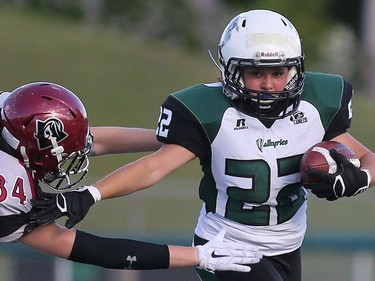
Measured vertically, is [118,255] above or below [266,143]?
below

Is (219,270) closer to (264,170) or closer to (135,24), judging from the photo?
(264,170)

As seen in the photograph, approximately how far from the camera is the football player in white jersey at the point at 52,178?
4.72 meters

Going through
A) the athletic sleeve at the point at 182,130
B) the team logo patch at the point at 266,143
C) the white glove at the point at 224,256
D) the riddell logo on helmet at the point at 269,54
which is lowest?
the white glove at the point at 224,256

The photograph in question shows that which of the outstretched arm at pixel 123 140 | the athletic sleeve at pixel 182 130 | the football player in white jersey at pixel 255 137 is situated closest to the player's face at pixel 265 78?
the football player in white jersey at pixel 255 137

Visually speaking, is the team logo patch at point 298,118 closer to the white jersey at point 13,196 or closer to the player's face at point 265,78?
the player's face at point 265,78

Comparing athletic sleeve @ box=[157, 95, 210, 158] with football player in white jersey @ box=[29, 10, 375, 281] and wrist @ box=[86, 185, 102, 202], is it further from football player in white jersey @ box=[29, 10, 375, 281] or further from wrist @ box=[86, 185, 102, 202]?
wrist @ box=[86, 185, 102, 202]

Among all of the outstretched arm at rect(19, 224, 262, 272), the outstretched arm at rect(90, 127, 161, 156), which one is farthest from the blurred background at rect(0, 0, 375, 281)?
the outstretched arm at rect(19, 224, 262, 272)

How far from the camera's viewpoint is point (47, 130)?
477 centimetres

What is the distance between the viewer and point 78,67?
58.5ft

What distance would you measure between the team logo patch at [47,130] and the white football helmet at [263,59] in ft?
2.78

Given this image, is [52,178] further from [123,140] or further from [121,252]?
[123,140]

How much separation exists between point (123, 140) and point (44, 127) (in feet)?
3.01

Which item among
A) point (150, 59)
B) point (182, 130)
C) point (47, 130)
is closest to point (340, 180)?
point (182, 130)

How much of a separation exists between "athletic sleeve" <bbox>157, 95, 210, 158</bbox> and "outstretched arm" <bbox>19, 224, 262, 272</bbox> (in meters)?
0.48
